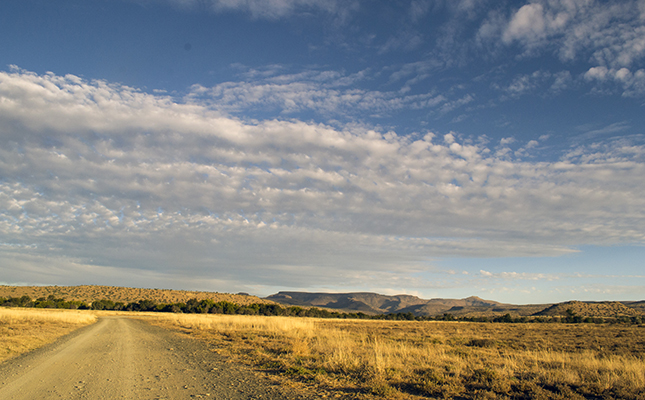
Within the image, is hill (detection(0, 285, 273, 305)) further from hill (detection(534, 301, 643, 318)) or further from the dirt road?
the dirt road

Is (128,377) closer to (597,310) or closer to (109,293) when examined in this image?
(597,310)

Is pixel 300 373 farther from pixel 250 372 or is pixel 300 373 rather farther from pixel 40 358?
pixel 40 358

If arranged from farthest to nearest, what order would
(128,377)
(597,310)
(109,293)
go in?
(109,293)
(597,310)
(128,377)

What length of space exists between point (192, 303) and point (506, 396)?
3214 inches

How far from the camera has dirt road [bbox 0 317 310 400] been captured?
299 inches

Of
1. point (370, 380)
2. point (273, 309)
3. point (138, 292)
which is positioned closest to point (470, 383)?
point (370, 380)

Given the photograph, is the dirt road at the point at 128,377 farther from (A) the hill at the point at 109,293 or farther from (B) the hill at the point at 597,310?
(A) the hill at the point at 109,293

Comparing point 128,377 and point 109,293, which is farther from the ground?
point 128,377

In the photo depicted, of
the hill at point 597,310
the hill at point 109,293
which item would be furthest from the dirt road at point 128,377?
the hill at point 109,293

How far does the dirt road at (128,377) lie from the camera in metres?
7.59

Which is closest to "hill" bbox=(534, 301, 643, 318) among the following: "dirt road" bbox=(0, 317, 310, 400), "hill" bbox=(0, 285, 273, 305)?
"hill" bbox=(0, 285, 273, 305)

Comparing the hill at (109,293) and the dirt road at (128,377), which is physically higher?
the dirt road at (128,377)

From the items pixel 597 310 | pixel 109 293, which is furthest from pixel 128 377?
pixel 109 293

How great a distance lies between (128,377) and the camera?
9.20 m
